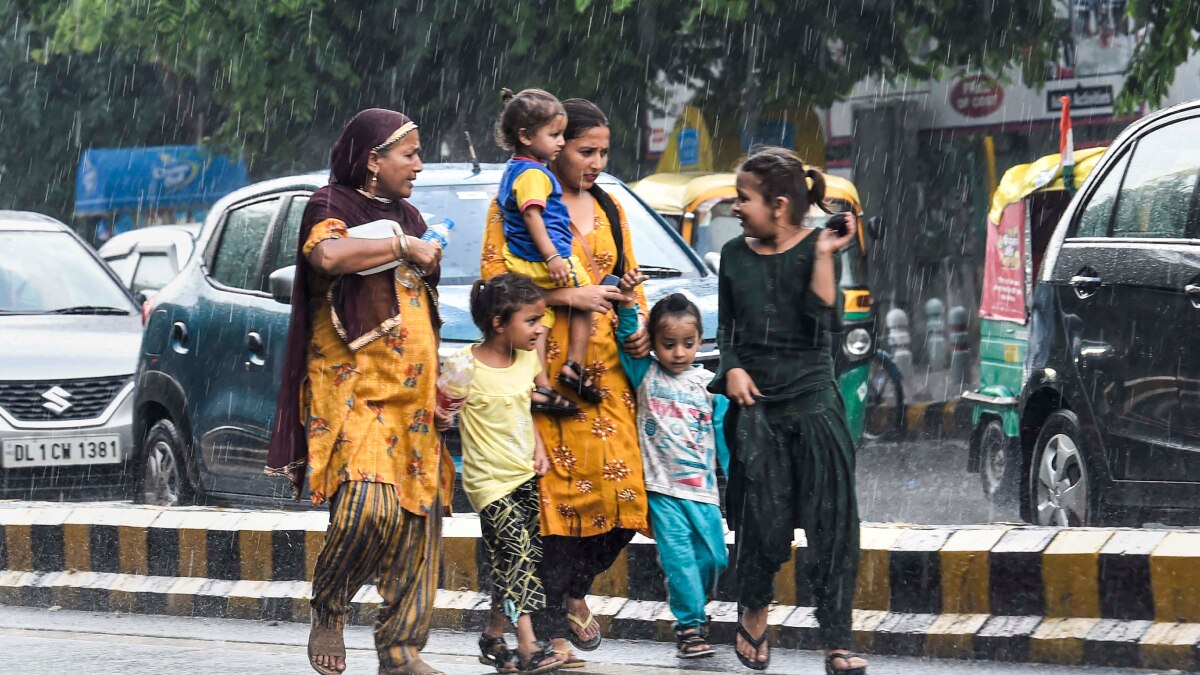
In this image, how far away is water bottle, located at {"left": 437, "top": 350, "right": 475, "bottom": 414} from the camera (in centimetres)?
583

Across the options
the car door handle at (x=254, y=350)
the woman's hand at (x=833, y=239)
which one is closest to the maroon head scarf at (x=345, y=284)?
the woman's hand at (x=833, y=239)

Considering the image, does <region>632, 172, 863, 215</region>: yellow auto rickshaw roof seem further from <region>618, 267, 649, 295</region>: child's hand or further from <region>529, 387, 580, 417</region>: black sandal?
<region>529, 387, 580, 417</region>: black sandal

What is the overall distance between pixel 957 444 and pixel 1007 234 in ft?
7.74

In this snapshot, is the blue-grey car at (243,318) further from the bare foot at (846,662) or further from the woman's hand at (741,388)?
the bare foot at (846,662)

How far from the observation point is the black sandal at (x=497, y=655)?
602cm

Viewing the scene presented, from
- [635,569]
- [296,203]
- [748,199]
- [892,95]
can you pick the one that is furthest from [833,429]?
[892,95]

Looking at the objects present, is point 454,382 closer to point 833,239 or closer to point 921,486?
point 833,239

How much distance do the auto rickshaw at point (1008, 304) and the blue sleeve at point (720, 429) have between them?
4756 millimetres

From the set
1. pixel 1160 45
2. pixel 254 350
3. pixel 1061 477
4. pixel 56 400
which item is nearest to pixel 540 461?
pixel 1061 477

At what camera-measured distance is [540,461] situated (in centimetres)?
598

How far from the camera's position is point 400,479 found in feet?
18.6

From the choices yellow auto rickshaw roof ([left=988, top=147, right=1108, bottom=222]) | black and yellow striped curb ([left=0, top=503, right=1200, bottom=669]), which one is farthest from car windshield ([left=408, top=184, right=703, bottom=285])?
yellow auto rickshaw roof ([left=988, top=147, right=1108, bottom=222])

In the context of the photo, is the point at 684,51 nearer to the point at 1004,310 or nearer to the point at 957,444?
the point at 957,444

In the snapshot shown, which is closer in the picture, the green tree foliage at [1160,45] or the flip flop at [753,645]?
the flip flop at [753,645]
